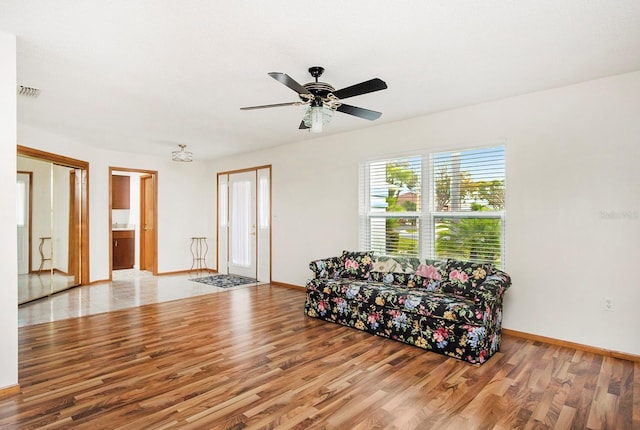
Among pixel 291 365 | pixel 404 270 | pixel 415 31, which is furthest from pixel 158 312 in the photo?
pixel 415 31

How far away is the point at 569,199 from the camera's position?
138 inches

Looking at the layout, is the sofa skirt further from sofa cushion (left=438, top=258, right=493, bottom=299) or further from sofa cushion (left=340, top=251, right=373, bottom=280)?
sofa cushion (left=340, top=251, right=373, bottom=280)

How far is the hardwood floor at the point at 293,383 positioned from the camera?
2.25m

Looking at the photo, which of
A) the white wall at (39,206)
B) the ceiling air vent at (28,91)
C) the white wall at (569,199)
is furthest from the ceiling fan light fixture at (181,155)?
the white wall at (569,199)

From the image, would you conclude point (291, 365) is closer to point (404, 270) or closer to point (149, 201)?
point (404, 270)

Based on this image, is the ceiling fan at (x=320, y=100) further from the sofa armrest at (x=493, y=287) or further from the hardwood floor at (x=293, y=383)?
the hardwood floor at (x=293, y=383)

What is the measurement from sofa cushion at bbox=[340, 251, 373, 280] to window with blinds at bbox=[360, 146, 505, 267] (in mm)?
493

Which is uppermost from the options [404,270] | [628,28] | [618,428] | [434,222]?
[628,28]

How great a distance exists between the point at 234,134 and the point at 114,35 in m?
3.06

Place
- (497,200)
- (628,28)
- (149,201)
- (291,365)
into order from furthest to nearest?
(149,201) → (497,200) → (291,365) → (628,28)

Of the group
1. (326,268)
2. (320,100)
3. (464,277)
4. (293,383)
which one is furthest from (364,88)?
(326,268)

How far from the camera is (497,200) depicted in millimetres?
4008

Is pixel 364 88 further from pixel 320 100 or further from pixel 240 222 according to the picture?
pixel 240 222

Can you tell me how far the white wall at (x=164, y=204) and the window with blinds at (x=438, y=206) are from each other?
4.53 m
